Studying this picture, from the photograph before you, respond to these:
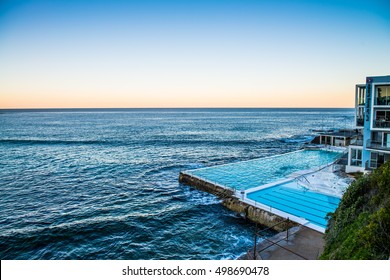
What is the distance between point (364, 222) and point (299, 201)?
43.0 ft

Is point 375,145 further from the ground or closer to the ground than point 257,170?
further from the ground

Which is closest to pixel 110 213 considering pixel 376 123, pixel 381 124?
pixel 376 123

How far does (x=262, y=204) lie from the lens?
21.3 m

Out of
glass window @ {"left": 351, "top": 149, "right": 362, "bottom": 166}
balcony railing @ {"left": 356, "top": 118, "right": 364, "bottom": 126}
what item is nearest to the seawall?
glass window @ {"left": 351, "top": 149, "right": 362, "bottom": 166}

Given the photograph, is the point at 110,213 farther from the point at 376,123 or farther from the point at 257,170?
the point at 376,123

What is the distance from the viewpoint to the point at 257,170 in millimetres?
32781

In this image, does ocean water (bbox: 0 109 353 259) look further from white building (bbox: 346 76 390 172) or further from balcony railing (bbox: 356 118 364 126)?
balcony railing (bbox: 356 118 364 126)

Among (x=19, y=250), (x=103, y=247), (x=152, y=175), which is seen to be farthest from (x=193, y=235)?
(x=152, y=175)

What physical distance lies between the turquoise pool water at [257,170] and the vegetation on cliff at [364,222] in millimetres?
14474

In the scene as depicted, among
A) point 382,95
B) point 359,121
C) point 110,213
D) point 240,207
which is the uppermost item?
point 382,95

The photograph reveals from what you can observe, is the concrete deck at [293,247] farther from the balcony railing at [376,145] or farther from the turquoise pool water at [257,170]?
the balcony railing at [376,145]

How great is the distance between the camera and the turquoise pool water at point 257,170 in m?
28.2

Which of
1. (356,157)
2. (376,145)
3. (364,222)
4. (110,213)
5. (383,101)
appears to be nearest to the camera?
(364,222)
